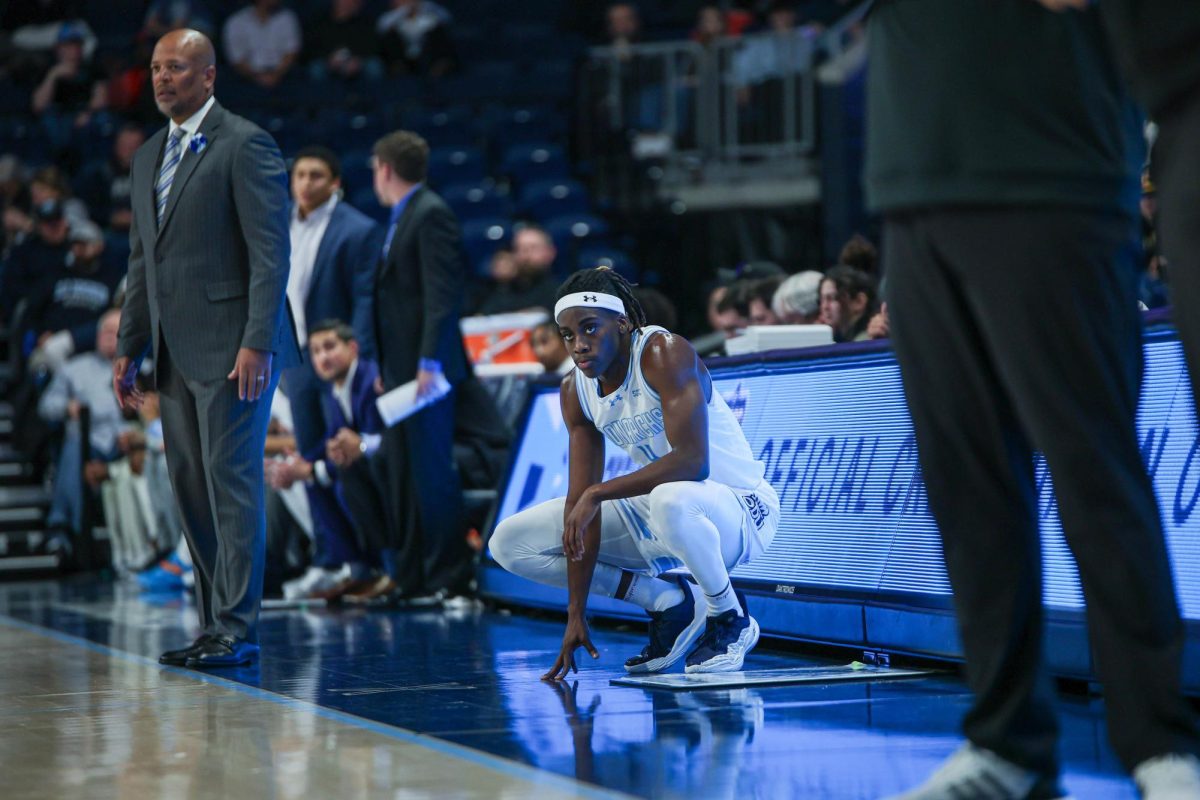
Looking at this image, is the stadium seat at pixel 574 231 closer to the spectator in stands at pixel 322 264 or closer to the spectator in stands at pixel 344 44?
the spectator in stands at pixel 344 44

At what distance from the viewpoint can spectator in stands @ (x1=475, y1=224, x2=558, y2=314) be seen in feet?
34.4

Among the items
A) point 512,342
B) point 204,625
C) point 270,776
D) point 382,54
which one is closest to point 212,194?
point 204,625

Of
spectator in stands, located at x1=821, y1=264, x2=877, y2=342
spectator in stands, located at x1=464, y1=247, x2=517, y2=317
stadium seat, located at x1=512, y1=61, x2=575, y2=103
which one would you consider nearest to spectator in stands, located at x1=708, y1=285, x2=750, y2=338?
spectator in stands, located at x1=821, y1=264, x2=877, y2=342

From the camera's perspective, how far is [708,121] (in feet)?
44.4

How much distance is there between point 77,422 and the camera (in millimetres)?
10891

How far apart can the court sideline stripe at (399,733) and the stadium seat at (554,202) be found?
24.5 ft

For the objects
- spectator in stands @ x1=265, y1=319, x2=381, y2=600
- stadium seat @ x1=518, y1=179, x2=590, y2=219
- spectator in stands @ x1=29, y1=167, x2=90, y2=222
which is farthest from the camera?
stadium seat @ x1=518, y1=179, x2=590, y2=219

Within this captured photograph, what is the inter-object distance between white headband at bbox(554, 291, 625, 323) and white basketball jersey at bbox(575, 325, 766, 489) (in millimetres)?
149

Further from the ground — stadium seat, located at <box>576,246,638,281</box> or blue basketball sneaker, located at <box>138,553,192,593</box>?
stadium seat, located at <box>576,246,638,281</box>

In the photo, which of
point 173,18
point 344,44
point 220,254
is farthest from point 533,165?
point 220,254

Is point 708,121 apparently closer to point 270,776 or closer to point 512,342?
point 512,342

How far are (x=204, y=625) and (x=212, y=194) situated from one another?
1425 mm

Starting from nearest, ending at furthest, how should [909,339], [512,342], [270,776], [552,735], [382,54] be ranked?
[909,339] → [270,776] → [552,735] → [512,342] → [382,54]

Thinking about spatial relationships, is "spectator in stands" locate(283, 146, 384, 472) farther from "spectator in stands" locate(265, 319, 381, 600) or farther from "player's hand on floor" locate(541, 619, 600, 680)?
"player's hand on floor" locate(541, 619, 600, 680)
